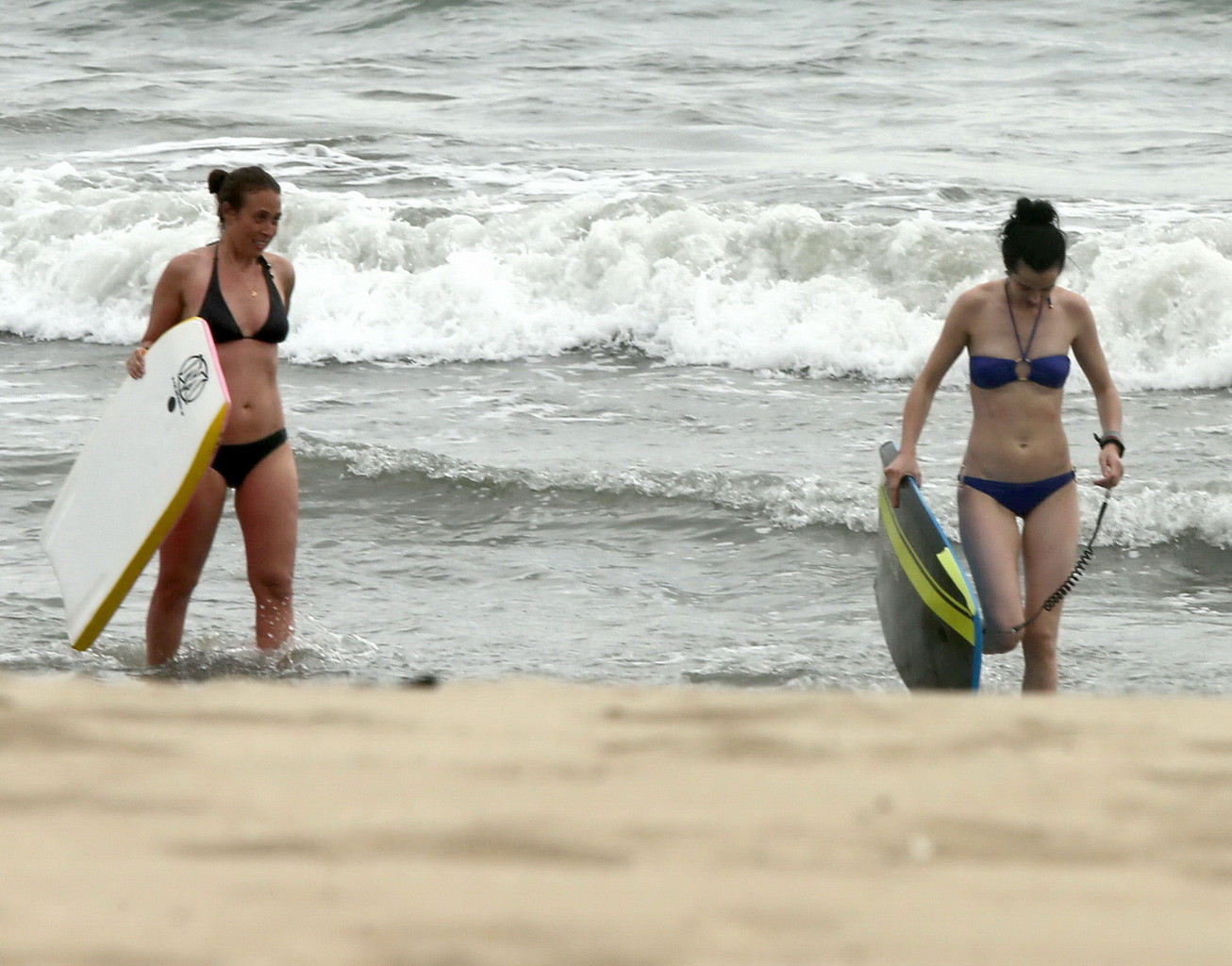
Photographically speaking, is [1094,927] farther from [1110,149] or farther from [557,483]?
[1110,149]

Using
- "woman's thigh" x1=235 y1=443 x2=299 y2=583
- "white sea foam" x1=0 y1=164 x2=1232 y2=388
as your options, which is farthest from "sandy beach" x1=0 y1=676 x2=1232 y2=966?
"white sea foam" x1=0 y1=164 x2=1232 y2=388

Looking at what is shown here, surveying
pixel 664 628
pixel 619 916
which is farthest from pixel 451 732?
pixel 664 628

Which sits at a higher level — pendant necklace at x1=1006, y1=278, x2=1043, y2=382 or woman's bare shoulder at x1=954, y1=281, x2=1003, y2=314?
woman's bare shoulder at x1=954, y1=281, x2=1003, y2=314

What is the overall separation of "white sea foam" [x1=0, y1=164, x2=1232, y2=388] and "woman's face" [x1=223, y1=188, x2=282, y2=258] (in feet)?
20.7

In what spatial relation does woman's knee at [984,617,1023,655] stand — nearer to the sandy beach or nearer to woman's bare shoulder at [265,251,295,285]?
the sandy beach

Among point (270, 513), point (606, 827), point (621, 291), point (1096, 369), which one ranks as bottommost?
point (621, 291)

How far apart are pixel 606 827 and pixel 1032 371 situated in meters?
2.93

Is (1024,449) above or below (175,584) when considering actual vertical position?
above

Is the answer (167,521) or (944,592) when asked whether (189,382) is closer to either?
(167,521)

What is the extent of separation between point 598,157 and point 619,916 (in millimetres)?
14188

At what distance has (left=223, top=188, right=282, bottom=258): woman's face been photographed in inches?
191

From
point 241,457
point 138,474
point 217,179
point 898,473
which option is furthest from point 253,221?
point 898,473

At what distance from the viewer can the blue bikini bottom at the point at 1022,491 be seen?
4.87 m

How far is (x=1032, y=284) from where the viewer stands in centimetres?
474
